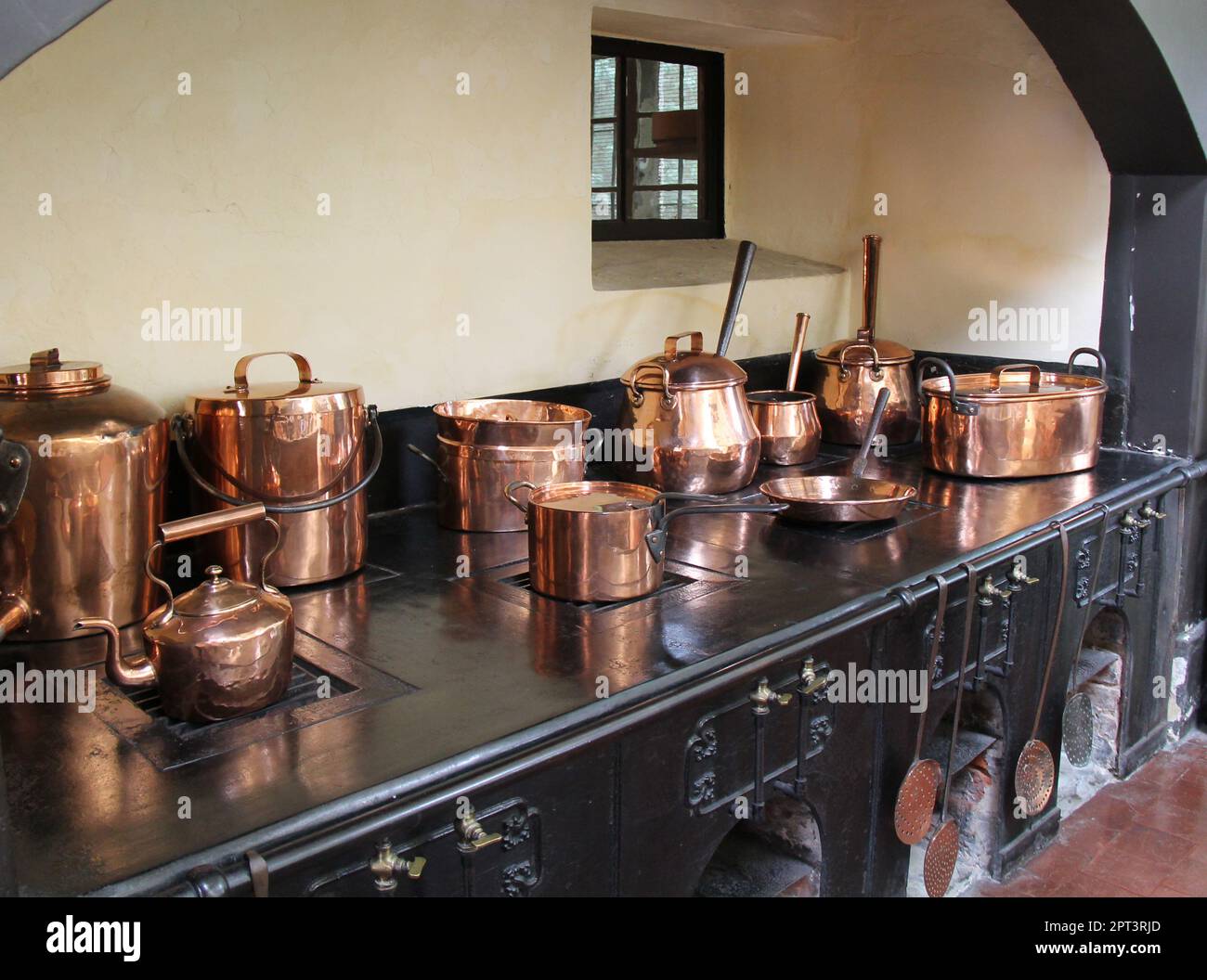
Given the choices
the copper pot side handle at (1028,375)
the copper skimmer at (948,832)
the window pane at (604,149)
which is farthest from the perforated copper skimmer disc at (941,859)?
the window pane at (604,149)

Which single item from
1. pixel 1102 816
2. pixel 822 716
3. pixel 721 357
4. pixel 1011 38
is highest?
pixel 1011 38

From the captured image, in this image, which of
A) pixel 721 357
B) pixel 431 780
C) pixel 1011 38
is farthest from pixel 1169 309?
pixel 431 780

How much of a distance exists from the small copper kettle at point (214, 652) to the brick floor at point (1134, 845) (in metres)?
1.85

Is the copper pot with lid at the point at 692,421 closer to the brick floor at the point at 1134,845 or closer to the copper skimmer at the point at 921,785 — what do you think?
the copper skimmer at the point at 921,785

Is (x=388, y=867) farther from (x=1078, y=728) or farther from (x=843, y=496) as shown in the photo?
(x=1078, y=728)

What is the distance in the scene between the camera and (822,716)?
2.09 meters

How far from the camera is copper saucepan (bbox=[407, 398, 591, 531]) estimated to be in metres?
2.46

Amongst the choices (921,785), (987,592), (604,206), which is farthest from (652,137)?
(921,785)

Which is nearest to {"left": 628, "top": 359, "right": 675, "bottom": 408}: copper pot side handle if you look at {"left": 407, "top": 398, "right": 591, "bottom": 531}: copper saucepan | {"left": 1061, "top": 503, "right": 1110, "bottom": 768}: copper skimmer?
{"left": 407, "top": 398, "right": 591, "bottom": 531}: copper saucepan

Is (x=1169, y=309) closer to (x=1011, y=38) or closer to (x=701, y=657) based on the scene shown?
(x=1011, y=38)

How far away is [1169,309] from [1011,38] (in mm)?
872

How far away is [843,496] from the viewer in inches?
106

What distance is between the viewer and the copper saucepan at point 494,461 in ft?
8.05

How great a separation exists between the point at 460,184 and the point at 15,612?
134cm
